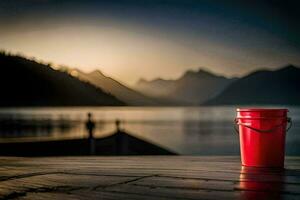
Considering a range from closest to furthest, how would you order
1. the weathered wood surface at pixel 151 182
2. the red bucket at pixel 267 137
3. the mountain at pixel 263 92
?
1. the weathered wood surface at pixel 151 182
2. the red bucket at pixel 267 137
3. the mountain at pixel 263 92

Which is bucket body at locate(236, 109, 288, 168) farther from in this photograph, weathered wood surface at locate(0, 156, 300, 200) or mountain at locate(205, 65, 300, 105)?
mountain at locate(205, 65, 300, 105)

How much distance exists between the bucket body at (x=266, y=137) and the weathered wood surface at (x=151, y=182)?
0.46 ft

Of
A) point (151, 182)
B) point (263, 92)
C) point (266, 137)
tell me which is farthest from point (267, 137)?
point (263, 92)

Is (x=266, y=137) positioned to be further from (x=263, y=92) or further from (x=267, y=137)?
(x=263, y=92)

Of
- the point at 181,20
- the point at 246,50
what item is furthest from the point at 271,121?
the point at 246,50

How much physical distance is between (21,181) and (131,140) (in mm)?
15768

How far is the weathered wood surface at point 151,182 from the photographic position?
212cm

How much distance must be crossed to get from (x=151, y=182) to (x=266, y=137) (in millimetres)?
1298

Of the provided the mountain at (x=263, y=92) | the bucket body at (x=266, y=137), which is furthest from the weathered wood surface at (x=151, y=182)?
the mountain at (x=263, y=92)

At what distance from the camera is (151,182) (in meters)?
2.56

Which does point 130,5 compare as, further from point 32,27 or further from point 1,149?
point 1,149

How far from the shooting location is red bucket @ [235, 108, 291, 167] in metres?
3.42

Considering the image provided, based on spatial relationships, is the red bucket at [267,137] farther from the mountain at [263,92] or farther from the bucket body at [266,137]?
the mountain at [263,92]

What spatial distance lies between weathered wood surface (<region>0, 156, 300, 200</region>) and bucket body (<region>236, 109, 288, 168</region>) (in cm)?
14
